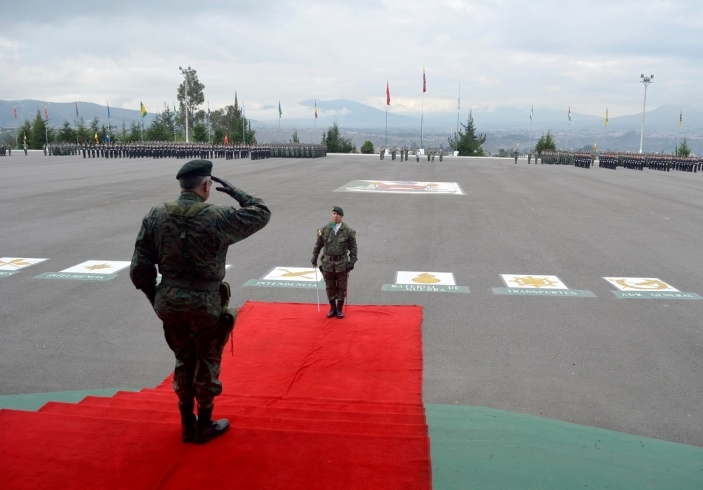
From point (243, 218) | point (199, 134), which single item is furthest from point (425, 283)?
point (199, 134)

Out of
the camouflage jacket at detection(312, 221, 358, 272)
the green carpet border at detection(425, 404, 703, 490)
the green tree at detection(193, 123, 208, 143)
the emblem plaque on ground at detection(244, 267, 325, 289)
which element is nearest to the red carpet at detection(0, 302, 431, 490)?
the green carpet border at detection(425, 404, 703, 490)

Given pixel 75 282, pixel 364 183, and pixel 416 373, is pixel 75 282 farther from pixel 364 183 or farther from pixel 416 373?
pixel 364 183

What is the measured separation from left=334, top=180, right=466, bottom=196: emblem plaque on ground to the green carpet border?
22.3 meters

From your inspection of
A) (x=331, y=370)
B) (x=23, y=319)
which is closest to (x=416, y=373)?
(x=331, y=370)

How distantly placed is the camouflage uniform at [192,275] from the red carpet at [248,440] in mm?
470

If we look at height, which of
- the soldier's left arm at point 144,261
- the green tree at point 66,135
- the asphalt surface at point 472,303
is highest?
the green tree at point 66,135

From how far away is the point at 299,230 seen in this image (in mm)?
16109

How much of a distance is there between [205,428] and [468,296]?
657 centimetres

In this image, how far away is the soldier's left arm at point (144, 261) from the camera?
13.4ft

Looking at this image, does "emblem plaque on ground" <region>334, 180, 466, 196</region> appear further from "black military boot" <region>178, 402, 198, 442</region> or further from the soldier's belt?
"black military boot" <region>178, 402, 198, 442</region>

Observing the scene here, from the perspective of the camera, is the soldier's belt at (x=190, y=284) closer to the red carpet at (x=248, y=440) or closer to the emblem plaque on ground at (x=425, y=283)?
the red carpet at (x=248, y=440)

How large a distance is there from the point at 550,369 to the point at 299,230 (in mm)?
10130

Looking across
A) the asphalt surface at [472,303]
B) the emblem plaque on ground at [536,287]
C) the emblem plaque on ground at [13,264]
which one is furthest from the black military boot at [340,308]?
the emblem plaque on ground at [13,264]

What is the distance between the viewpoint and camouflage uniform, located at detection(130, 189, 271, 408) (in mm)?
4020
